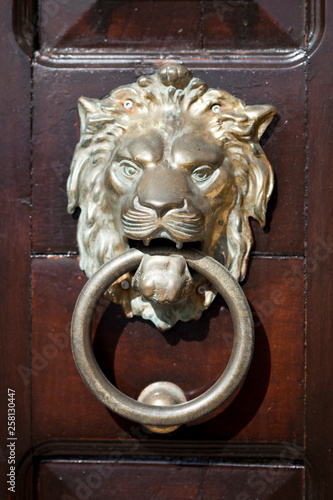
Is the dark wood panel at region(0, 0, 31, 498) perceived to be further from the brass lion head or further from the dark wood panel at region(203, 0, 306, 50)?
the dark wood panel at region(203, 0, 306, 50)

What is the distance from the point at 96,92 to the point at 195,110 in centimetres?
15

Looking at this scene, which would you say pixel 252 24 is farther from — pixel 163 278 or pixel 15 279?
pixel 15 279

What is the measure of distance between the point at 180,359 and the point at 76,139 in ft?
1.12

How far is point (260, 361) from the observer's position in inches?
29.4

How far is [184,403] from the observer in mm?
660

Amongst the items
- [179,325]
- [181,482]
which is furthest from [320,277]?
[181,482]

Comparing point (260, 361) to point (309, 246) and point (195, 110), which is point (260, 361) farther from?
point (195, 110)

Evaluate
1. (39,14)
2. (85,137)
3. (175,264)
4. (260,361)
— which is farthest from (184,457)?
(39,14)

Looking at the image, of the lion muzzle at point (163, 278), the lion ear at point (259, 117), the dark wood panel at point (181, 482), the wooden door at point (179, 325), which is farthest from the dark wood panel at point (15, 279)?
the lion ear at point (259, 117)

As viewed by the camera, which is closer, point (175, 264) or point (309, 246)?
point (175, 264)

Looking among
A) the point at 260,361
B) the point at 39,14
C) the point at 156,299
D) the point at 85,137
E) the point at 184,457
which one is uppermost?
the point at 39,14

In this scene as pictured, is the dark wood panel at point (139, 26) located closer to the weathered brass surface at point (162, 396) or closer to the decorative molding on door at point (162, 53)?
the decorative molding on door at point (162, 53)

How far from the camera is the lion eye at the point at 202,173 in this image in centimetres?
66

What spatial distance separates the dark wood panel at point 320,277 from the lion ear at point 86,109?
29cm
